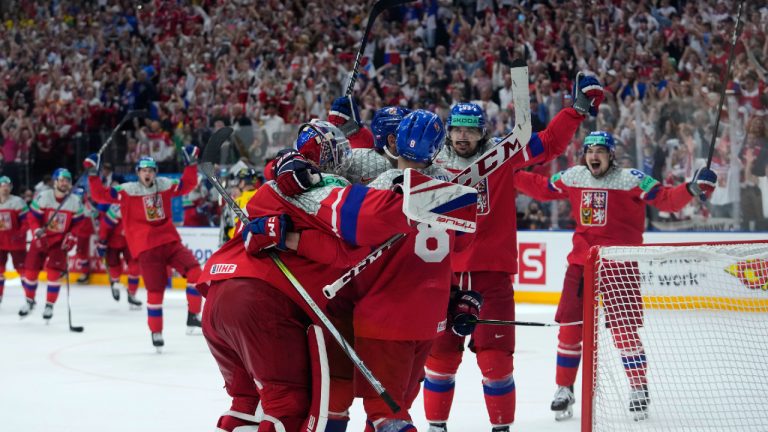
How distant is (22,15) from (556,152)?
17295 mm

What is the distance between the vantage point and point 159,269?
7758mm

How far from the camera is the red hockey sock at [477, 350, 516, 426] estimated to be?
164 inches

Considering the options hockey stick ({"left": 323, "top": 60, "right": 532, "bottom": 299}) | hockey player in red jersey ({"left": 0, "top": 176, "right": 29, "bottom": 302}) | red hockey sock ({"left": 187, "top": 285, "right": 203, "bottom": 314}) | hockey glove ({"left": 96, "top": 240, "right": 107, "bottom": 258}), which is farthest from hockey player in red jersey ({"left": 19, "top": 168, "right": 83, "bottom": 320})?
hockey stick ({"left": 323, "top": 60, "right": 532, "bottom": 299})

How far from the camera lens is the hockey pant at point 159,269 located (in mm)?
7469

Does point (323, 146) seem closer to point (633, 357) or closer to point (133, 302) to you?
point (633, 357)

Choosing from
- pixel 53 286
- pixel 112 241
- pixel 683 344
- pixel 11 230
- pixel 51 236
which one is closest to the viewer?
pixel 683 344

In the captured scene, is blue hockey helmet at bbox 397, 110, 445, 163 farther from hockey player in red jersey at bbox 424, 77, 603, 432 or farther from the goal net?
hockey player in red jersey at bbox 424, 77, 603, 432

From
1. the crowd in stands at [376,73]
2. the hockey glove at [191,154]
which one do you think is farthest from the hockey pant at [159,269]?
the crowd in stands at [376,73]

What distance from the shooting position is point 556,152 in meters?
4.23

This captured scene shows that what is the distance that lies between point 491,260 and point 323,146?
1526 millimetres

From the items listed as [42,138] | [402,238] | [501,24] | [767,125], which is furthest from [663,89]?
[42,138]

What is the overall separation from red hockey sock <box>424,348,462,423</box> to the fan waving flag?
1428mm

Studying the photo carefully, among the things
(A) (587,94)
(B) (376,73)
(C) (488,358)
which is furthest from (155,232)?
(B) (376,73)

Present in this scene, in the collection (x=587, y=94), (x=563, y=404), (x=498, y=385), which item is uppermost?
(x=587, y=94)
